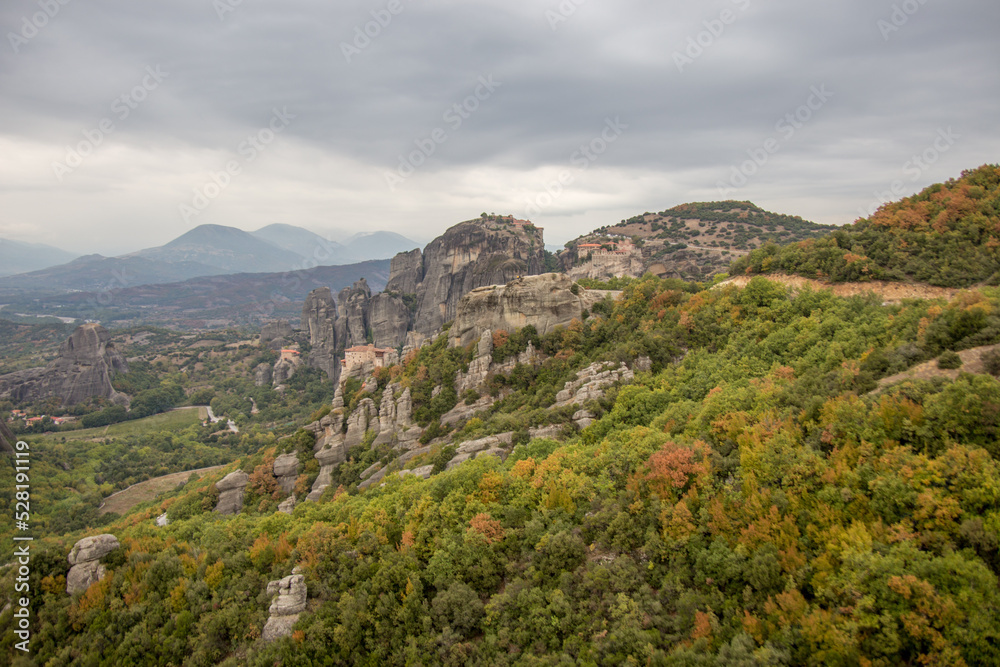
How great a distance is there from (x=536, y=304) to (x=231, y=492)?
2777 centimetres

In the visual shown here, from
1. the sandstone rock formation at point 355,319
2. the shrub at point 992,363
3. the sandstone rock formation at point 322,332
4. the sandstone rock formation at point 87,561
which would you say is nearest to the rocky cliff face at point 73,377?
the sandstone rock formation at point 322,332

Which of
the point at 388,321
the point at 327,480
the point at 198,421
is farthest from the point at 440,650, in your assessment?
the point at 388,321

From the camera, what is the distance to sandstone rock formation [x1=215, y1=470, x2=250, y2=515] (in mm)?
34406

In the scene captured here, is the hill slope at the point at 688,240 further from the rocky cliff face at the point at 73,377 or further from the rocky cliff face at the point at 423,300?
the rocky cliff face at the point at 73,377

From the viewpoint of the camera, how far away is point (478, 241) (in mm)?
105625

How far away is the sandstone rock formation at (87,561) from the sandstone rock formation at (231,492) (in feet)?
49.8

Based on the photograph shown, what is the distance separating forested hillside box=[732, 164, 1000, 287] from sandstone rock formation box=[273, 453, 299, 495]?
3769 centimetres

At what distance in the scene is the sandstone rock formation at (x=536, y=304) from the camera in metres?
35.7

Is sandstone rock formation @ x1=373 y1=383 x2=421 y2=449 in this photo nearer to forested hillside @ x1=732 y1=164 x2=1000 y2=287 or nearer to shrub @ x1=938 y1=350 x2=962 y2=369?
forested hillside @ x1=732 y1=164 x2=1000 y2=287

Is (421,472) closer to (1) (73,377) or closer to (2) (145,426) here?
(2) (145,426)

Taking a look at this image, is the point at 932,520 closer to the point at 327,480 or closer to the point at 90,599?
the point at 90,599

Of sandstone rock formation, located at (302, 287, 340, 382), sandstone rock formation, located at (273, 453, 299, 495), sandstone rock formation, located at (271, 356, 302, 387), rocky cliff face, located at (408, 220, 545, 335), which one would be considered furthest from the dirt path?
rocky cliff face, located at (408, 220, 545, 335)

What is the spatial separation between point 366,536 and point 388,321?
300 feet

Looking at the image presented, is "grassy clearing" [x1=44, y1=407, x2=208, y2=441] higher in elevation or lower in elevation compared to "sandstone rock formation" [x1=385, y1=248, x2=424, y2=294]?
lower
